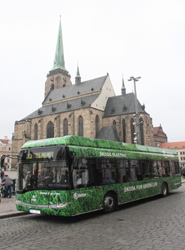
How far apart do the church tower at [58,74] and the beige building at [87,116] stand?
3.65m

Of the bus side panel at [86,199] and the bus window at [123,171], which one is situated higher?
the bus window at [123,171]

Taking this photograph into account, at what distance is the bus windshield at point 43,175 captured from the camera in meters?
7.15

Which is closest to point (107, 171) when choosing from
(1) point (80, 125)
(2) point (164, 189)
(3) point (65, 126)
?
(2) point (164, 189)

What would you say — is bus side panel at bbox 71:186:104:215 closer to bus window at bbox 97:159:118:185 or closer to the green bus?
the green bus

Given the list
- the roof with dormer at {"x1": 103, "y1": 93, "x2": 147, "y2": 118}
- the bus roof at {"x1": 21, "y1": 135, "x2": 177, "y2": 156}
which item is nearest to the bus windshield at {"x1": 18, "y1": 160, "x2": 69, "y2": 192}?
the bus roof at {"x1": 21, "y1": 135, "x2": 177, "y2": 156}

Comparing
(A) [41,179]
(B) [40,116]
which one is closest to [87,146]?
(A) [41,179]

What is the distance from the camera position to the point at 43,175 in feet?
24.3

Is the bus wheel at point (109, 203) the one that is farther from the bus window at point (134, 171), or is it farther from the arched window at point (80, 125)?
the arched window at point (80, 125)

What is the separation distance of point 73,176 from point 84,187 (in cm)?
65

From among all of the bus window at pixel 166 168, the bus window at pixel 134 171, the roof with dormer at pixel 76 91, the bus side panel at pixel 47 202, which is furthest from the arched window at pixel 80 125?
the bus side panel at pixel 47 202

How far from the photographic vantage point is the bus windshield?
7148 millimetres

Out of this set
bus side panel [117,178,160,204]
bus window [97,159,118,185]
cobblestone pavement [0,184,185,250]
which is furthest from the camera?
bus side panel [117,178,160,204]

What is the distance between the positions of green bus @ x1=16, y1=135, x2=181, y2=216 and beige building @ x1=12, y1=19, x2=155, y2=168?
2874cm

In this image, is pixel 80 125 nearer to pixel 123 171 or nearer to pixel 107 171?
pixel 123 171
